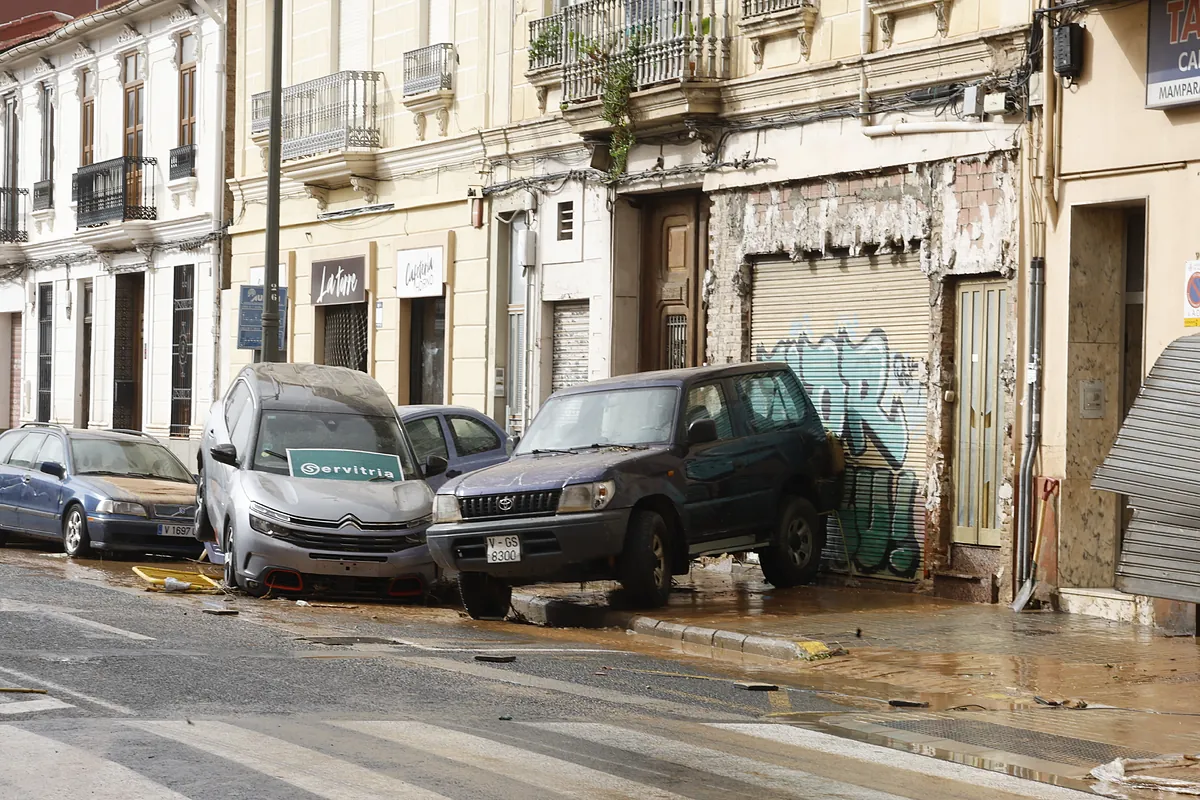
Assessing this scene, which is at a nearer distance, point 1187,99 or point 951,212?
point 1187,99

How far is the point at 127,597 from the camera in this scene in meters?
14.4

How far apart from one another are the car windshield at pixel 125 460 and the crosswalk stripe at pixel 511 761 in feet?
41.5

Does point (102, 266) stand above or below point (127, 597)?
above

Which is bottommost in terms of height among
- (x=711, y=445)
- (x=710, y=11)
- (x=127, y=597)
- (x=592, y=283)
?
(x=127, y=597)

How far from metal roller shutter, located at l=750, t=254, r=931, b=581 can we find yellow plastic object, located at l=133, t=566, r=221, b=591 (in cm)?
611

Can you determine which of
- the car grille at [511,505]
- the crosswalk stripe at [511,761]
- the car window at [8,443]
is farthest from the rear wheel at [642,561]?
the car window at [8,443]

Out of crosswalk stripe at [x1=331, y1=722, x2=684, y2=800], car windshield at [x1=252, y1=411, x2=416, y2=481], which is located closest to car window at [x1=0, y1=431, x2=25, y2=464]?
car windshield at [x1=252, y1=411, x2=416, y2=481]

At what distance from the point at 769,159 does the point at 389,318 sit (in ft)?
29.0

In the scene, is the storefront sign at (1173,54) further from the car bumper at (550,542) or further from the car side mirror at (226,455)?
the car side mirror at (226,455)

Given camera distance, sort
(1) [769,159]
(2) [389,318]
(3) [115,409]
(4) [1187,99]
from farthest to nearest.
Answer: (3) [115,409], (2) [389,318], (1) [769,159], (4) [1187,99]

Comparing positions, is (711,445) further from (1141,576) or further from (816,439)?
(1141,576)

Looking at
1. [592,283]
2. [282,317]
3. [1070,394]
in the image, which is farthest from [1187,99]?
[282,317]

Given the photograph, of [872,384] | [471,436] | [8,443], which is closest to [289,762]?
[872,384]

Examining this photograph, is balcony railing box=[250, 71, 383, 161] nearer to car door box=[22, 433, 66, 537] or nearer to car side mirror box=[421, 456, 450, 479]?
car door box=[22, 433, 66, 537]
